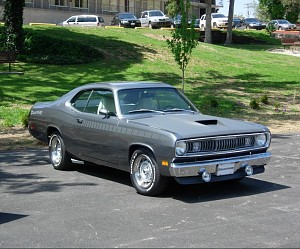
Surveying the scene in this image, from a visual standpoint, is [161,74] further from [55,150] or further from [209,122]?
[209,122]

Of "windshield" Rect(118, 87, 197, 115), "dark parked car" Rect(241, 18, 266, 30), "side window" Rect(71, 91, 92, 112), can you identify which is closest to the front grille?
"windshield" Rect(118, 87, 197, 115)

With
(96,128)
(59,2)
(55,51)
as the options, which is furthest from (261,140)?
(59,2)

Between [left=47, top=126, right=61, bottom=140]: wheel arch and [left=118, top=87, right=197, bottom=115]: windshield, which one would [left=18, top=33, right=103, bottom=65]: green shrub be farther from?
[left=118, top=87, right=197, bottom=115]: windshield

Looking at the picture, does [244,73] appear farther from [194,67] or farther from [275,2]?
[275,2]

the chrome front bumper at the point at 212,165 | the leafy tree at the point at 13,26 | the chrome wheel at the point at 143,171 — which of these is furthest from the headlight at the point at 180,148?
the leafy tree at the point at 13,26

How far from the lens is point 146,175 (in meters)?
8.22

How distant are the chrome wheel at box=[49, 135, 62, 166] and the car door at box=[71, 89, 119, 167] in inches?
22.3

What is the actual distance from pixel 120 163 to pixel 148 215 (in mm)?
1547

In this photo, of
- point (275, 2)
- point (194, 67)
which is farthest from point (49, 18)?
point (194, 67)

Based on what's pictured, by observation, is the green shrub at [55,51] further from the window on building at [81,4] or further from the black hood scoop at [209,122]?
the window on building at [81,4]

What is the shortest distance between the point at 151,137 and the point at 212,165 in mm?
889

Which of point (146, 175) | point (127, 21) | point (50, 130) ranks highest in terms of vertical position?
point (127, 21)

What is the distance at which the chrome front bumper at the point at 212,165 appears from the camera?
7656 millimetres

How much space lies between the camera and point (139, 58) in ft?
92.6
